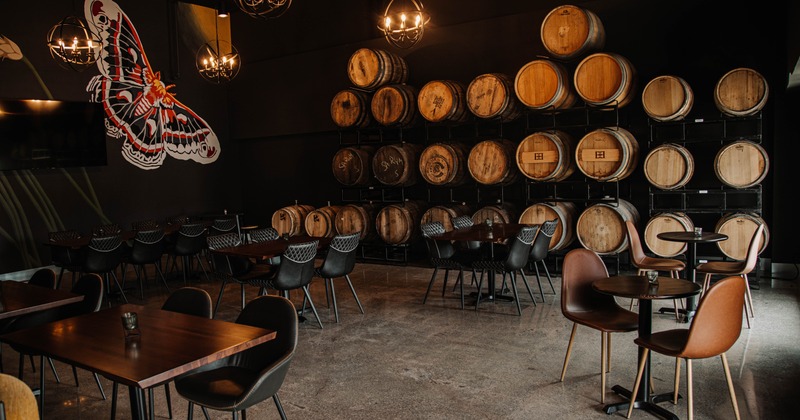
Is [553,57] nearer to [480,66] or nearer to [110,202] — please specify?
[480,66]

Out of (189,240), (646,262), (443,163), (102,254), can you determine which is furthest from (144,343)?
(443,163)

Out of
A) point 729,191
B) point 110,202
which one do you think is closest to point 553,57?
point 729,191

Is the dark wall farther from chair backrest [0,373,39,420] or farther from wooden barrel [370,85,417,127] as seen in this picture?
chair backrest [0,373,39,420]

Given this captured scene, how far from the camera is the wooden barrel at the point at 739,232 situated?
5.72 meters

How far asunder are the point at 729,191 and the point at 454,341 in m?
3.70

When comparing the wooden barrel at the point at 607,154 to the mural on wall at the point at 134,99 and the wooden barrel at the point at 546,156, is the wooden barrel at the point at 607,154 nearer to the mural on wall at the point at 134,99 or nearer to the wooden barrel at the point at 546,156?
the wooden barrel at the point at 546,156

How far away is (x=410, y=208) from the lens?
794 centimetres

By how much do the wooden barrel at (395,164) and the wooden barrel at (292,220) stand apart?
5.14 ft

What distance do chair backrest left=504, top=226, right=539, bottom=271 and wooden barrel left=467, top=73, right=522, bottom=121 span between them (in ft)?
7.04

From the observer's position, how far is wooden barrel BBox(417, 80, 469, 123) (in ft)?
24.2

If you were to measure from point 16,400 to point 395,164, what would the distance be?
21.0ft

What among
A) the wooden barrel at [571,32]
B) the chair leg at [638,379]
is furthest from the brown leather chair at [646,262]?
the wooden barrel at [571,32]

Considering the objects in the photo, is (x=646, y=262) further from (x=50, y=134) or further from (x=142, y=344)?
(x=50, y=134)

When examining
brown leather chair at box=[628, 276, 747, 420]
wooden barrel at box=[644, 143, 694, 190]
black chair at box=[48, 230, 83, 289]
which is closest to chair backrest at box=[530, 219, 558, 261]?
wooden barrel at box=[644, 143, 694, 190]
